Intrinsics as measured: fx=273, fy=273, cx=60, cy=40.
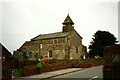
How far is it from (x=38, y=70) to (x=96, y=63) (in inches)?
1074

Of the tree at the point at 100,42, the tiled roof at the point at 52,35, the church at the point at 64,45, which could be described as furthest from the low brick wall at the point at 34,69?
the tiled roof at the point at 52,35

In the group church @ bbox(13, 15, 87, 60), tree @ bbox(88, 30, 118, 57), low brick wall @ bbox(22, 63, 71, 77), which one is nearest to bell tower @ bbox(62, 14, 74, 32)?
church @ bbox(13, 15, 87, 60)

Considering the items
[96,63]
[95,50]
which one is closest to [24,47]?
[95,50]

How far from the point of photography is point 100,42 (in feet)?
247

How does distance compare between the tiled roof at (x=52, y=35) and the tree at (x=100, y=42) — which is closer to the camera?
the tree at (x=100, y=42)

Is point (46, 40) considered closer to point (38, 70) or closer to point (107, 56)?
point (38, 70)

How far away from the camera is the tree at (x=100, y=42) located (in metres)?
73.9

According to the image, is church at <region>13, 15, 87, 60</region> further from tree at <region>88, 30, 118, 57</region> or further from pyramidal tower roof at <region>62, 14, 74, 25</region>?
tree at <region>88, 30, 118, 57</region>

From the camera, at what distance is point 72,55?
78625 millimetres

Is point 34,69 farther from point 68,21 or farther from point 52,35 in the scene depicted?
point 52,35

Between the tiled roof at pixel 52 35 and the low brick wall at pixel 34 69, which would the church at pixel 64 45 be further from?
the low brick wall at pixel 34 69

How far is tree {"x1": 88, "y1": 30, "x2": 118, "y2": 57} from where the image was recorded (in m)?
73.9

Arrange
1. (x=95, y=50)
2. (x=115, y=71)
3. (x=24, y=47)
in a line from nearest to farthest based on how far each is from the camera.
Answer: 1. (x=115, y=71)
2. (x=95, y=50)
3. (x=24, y=47)

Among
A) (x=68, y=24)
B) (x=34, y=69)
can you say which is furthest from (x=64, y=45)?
(x=34, y=69)
